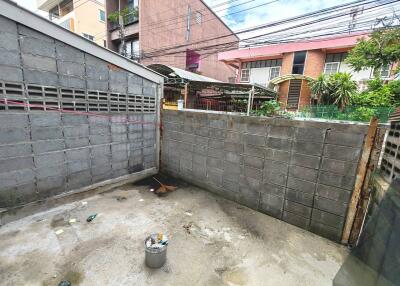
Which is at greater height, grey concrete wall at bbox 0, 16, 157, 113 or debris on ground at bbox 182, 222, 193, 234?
grey concrete wall at bbox 0, 16, 157, 113

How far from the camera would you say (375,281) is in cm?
159

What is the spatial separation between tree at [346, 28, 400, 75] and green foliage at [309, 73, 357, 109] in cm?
212

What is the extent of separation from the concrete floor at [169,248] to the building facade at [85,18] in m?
15.4

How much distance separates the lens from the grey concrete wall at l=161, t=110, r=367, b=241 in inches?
120

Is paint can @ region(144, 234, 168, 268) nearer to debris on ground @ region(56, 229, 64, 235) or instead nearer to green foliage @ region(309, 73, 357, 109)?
debris on ground @ region(56, 229, 64, 235)

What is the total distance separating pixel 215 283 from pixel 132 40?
1532cm

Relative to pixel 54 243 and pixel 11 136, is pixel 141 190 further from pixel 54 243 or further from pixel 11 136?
pixel 11 136

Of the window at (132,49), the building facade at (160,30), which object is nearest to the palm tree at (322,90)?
the building facade at (160,30)

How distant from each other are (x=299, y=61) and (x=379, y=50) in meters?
5.01

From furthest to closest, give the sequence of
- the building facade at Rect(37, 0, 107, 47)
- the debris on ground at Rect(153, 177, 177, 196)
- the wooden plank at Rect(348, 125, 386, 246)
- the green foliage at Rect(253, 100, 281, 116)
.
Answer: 1. the building facade at Rect(37, 0, 107, 47)
2. the debris on ground at Rect(153, 177, 177, 196)
3. the green foliage at Rect(253, 100, 281, 116)
4. the wooden plank at Rect(348, 125, 386, 246)

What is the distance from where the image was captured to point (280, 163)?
3.62 m

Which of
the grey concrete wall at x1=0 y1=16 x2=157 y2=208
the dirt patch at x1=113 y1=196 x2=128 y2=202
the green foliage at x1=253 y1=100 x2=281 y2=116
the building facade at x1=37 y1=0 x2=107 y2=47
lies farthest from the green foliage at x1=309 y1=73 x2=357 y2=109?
the building facade at x1=37 y1=0 x2=107 y2=47

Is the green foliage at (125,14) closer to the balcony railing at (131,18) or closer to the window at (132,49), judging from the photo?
the balcony railing at (131,18)

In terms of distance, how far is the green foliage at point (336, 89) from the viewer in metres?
7.75
